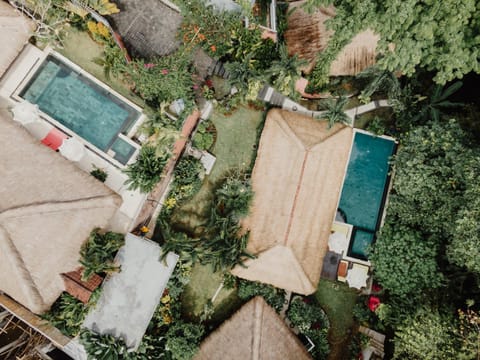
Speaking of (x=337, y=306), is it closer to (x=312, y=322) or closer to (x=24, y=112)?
(x=312, y=322)

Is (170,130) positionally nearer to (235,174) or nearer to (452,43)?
(235,174)

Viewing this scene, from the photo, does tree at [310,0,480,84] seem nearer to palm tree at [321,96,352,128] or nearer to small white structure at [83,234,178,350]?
palm tree at [321,96,352,128]

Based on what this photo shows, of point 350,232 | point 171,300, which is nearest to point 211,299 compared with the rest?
point 171,300

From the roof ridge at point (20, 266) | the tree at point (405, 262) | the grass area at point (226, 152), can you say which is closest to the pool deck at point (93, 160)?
the grass area at point (226, 152)

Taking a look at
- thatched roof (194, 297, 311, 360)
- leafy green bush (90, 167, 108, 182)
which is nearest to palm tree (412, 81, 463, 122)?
thatched roof (194, 297, 311, 360)

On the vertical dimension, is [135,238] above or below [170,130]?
below

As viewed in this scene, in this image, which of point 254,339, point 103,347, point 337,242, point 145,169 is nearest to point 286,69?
point 145,169

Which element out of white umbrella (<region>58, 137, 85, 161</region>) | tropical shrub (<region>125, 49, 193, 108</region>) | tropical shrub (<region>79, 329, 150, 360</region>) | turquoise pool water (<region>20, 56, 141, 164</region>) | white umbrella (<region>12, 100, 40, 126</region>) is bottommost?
tropical shrub (<region>79, 329, 150, 360</region>)

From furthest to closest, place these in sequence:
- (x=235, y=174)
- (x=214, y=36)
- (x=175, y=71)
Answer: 1. (x=235, y=174)
2. (x=214, y=36)
3. (x=175, y=71)
